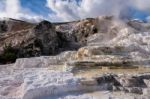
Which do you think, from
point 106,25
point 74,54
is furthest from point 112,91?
point 106,25

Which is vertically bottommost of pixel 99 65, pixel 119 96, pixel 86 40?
pixel 119 96

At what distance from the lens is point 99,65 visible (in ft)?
52.0

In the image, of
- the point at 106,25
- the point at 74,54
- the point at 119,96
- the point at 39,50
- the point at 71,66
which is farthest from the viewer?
the point at 106,25

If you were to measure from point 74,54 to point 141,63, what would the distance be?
4.42 m

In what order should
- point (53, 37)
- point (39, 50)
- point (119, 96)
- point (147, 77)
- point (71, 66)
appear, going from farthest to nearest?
point (53, 37), point (39, 50), point (71, 66), point (147, 77), point (119, 96)

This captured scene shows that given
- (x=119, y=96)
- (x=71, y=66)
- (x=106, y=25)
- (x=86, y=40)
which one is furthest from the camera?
(x=106, y=25)

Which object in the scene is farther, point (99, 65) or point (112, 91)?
point (99, 65)

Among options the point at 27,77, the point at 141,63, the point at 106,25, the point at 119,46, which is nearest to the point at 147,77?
the point at 141,63

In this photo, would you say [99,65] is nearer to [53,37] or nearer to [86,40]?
[53,37]

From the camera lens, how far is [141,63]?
16.2m

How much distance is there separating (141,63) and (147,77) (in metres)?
3.39

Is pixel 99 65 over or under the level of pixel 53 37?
under

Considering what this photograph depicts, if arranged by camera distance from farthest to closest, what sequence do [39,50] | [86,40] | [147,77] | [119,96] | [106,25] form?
[106,25] < [86,40] < [39,50] < [147,77] < [119,96]

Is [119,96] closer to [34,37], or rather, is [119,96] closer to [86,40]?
[34,37]
